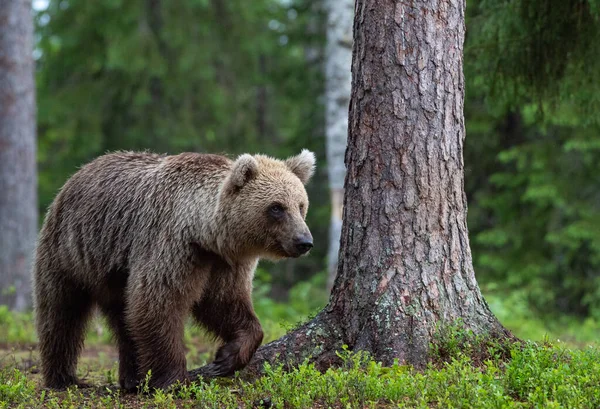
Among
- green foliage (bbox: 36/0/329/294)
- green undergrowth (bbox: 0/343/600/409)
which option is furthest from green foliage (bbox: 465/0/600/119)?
green foliage (bbox: 36/0/329/294)

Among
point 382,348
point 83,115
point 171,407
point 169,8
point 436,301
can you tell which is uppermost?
point 169,8

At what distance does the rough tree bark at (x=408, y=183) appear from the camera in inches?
219

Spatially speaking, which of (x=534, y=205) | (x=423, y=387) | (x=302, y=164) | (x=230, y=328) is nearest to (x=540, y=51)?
(x=302, y=164)

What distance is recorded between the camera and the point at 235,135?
19312 mm

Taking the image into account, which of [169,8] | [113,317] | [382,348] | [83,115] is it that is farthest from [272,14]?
[382,348]

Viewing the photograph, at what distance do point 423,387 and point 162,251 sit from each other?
2.24 meters

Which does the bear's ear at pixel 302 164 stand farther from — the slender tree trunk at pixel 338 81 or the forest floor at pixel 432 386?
the slender tree trunk at pixel 338 81

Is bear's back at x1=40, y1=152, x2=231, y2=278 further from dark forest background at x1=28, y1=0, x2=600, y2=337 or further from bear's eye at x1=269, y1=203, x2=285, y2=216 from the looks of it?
dark forest background at x1=28, y1=0, x2=600, y2=337

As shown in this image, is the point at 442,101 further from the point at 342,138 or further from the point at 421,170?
the point at 342,138

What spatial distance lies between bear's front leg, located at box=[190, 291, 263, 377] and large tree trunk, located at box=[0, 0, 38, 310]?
7.15m

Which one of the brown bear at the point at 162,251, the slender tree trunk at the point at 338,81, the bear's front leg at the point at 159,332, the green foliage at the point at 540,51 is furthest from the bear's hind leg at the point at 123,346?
the slender tree trunk at the point at 338,81

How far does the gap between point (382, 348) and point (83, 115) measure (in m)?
13.5

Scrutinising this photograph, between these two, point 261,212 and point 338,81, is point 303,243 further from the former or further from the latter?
point 338,81

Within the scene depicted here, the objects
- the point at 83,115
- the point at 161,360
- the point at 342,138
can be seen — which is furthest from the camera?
the point at 83,115
